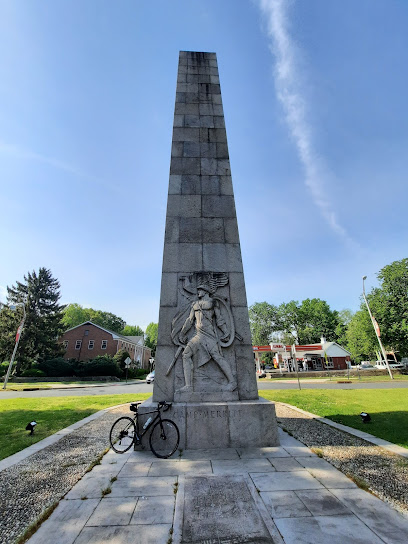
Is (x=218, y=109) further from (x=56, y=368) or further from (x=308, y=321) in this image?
(x=308, y=321)

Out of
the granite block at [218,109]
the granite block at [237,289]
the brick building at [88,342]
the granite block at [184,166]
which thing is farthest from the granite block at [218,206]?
the brick building at [88,342]

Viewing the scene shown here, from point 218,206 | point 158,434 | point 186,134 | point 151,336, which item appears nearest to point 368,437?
point 158,434

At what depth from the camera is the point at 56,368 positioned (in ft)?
122

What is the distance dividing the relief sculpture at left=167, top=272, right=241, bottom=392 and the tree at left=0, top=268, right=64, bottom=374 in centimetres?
4071

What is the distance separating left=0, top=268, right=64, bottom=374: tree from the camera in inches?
1489

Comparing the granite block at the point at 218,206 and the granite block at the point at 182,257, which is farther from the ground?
the granite block at the point at 218,206

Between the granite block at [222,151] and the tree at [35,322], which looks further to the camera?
the tree at [35,322]

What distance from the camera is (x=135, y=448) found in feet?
18.3

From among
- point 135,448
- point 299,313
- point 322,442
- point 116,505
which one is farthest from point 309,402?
point 299,313

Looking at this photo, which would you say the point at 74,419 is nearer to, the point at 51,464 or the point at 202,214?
the point at 51,464

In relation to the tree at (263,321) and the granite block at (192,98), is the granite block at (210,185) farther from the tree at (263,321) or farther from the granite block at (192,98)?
the tree at (263,321)

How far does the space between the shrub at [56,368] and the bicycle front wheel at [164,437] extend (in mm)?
37896

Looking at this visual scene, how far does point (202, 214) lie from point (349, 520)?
7015 millimetres

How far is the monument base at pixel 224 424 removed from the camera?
18.3 ft
